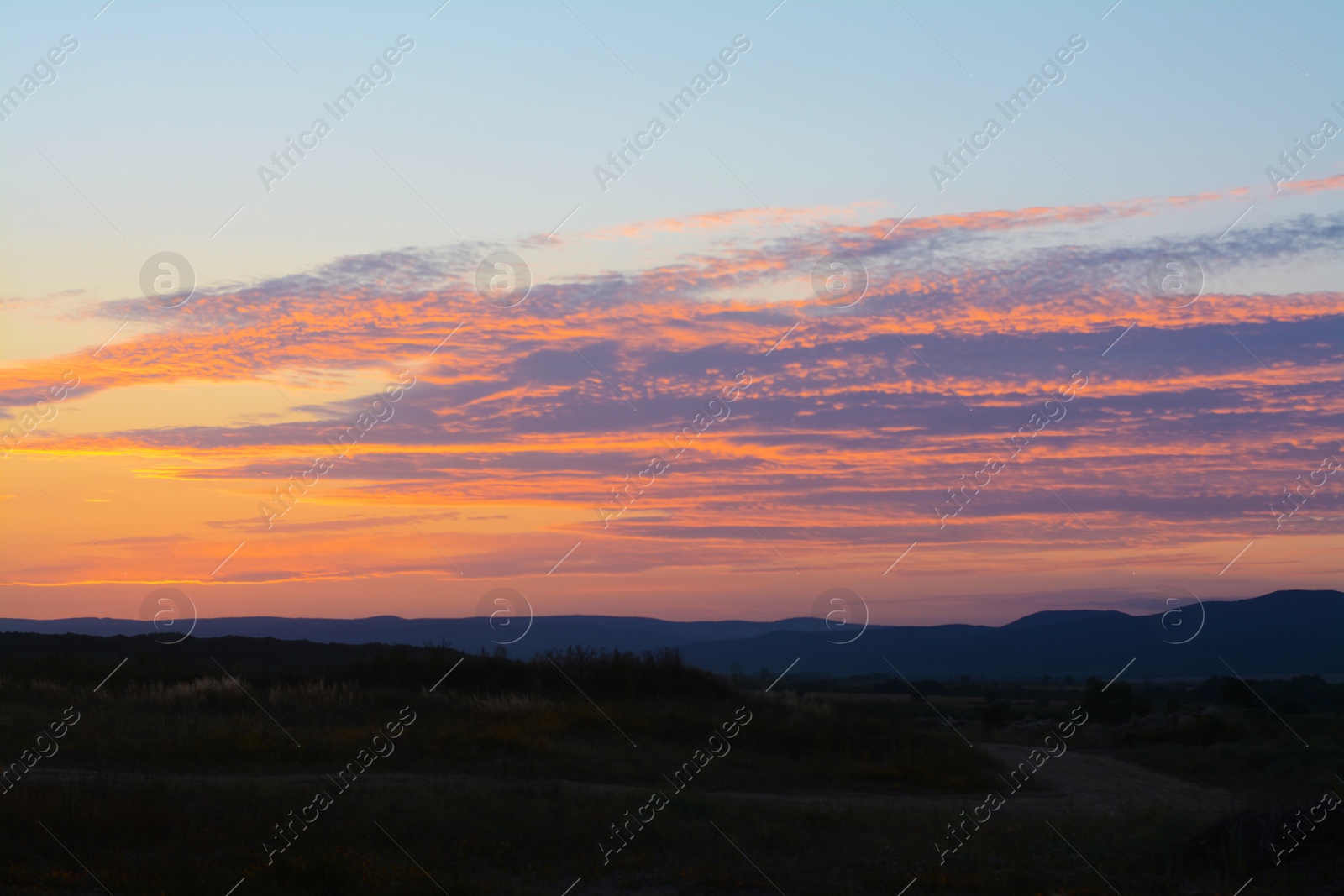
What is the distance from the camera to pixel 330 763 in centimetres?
1967

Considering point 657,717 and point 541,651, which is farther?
point 541,651

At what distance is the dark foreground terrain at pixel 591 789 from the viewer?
12492 millimetres

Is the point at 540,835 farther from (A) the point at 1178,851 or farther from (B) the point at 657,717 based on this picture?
(B) the point at 657,717

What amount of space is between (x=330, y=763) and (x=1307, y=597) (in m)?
176

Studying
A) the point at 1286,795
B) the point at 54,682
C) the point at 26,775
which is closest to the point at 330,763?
the point at 26,775

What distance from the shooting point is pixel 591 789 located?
714 inches

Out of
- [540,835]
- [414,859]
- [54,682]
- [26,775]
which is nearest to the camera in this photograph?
[414,859]

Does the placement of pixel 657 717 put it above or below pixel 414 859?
below

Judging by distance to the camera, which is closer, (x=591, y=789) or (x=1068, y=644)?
(x=591, y=789)

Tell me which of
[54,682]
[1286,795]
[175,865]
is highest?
[1286,795]

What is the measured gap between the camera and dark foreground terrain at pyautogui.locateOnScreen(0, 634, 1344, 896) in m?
12.5

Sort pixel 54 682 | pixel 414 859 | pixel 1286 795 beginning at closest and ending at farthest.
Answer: pixel 414 859, pixel 1286 795, pixel 54 682

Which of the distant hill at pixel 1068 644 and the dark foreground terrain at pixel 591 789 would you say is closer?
the dark foreground terrain at pixel 591 789

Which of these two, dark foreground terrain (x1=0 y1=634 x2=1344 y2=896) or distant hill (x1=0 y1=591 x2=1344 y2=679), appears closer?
dark foreground terrain (x1=0 y1=634 x2=1344 y2=896)
